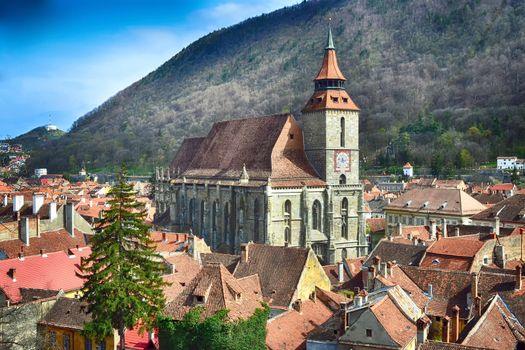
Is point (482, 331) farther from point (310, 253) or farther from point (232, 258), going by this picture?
point (232, 258)

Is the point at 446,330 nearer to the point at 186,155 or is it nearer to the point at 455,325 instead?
the point at 455,325

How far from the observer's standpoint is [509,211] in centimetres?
6819

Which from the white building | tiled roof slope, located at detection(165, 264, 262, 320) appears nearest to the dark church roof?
tiled roof slope, located at detection(165, 264, 262, 320)

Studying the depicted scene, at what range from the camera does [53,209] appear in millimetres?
52844

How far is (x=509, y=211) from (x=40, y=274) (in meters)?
49.5

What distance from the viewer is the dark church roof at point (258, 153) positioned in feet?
211

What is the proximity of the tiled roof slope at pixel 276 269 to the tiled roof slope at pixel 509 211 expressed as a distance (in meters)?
34.2

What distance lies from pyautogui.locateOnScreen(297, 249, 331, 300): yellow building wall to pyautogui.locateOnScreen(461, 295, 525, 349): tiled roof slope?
12051 mm

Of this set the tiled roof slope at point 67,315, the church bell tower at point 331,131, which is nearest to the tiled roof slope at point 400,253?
the church bell tower at point 331,131

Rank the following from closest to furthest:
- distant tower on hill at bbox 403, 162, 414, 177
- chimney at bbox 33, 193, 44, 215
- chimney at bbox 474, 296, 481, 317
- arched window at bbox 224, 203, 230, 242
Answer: chimney at bbox 474, 296, 481, 317 < chimney at bbox 33, 193, 44, 215 < arched window at bbox 224, 203, 230, 242 < distant tower on hill at bbox 403, 162, 414, 177

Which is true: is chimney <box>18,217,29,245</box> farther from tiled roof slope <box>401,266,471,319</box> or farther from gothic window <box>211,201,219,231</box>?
gothic window <box>211,201,219,231</box>

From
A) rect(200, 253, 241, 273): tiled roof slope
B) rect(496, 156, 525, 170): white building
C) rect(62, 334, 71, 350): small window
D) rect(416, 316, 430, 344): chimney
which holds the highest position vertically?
rect(496, 156, 525, 170): white building

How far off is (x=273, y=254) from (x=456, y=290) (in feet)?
40.4

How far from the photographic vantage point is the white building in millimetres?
133750
